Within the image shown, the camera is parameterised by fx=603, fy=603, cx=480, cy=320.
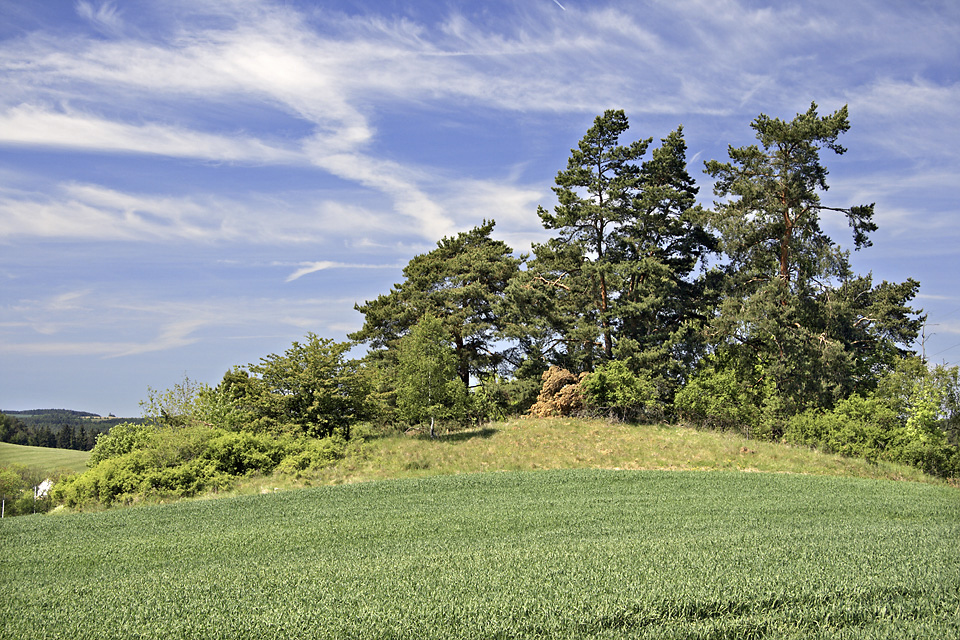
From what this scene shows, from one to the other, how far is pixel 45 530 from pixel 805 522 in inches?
706

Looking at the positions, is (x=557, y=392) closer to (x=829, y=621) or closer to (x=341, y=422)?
(x=341, y=422)

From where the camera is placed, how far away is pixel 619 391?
103ft

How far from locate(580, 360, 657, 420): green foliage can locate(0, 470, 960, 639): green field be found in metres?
14.3

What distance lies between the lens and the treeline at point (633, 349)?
2458cm

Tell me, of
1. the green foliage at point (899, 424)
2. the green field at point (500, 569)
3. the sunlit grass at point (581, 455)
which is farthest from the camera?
the green foliage at point (899, 424)

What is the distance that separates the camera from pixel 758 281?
3128cm

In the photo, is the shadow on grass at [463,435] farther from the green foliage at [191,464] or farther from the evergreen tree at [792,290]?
the evergreen tree at [792,290]

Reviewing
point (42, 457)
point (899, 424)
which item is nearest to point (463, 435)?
point (899, 424)

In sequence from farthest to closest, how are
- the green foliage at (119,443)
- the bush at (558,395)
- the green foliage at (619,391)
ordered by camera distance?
1. the bush at (558,395)
2. the green foliage at (619,391)
3. the green foliage at (119,443)

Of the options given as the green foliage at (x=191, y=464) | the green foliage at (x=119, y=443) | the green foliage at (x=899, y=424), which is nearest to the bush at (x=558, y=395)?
the green foliage at (x=899, y=424)

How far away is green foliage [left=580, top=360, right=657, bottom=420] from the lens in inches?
1238

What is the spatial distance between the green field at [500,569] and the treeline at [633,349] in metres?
9.00

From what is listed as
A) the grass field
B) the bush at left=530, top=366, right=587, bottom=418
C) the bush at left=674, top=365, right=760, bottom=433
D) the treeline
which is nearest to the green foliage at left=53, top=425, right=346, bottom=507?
the treeline

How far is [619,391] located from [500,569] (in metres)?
23.4
